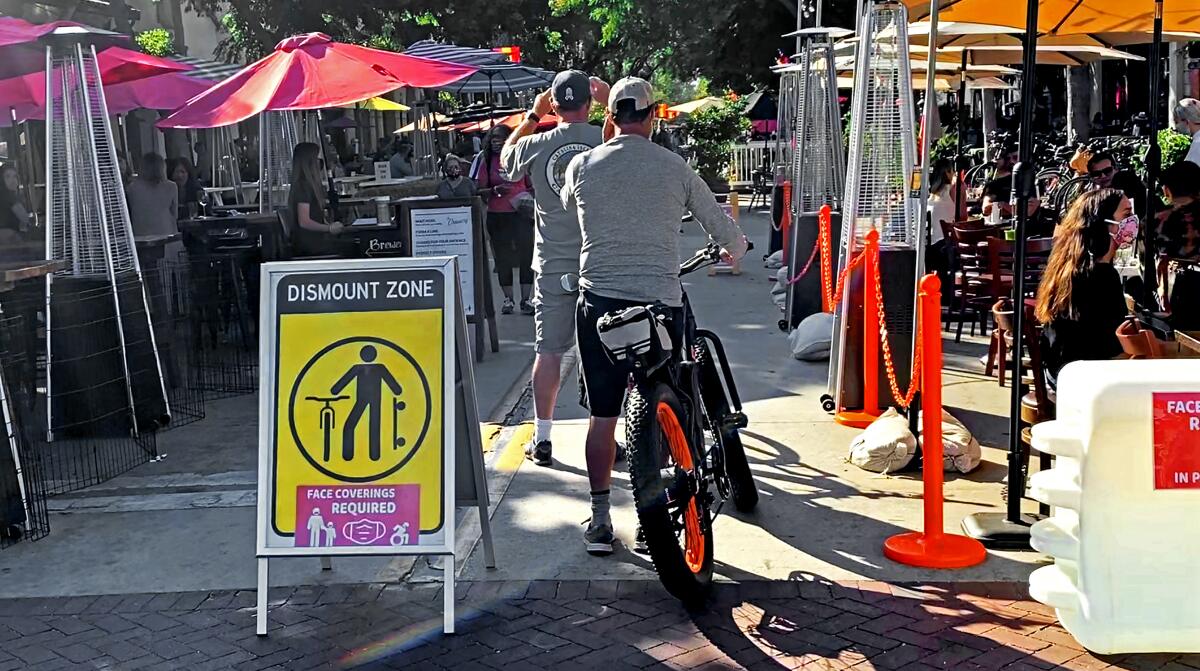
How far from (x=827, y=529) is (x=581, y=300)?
1.55 m

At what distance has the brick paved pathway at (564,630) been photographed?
14.5 feet

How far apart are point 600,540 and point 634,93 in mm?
1898

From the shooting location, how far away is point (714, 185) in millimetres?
27969

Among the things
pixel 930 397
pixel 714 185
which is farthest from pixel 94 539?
pixel 714 185

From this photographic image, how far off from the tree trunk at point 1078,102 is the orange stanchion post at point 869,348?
1758 centimetres

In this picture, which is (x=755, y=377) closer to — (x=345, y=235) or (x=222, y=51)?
(x=345, y=235)

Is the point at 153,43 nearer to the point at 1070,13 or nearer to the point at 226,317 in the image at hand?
A: the point at 226,317

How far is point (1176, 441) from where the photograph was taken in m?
4.12

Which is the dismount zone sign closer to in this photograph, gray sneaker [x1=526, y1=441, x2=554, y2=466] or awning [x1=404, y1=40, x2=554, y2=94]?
gray sneaker [x1=526, y1=441, x2=554, y2=466]

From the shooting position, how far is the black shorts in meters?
5.20

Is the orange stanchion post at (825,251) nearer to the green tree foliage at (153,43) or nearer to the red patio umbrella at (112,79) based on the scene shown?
the red patio umbrella at (112,79)

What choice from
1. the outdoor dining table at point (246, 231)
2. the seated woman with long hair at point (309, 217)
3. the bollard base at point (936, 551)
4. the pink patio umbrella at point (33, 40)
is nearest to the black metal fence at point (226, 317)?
the outdoor dining table at point (246, 231)

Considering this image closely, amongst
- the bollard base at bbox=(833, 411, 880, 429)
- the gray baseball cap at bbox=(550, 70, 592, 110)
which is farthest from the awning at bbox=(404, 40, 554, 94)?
the gray baseball cap at bbox=(550, 70, 592, 110)

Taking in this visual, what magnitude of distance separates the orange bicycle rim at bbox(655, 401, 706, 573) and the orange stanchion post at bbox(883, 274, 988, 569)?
0.91m
